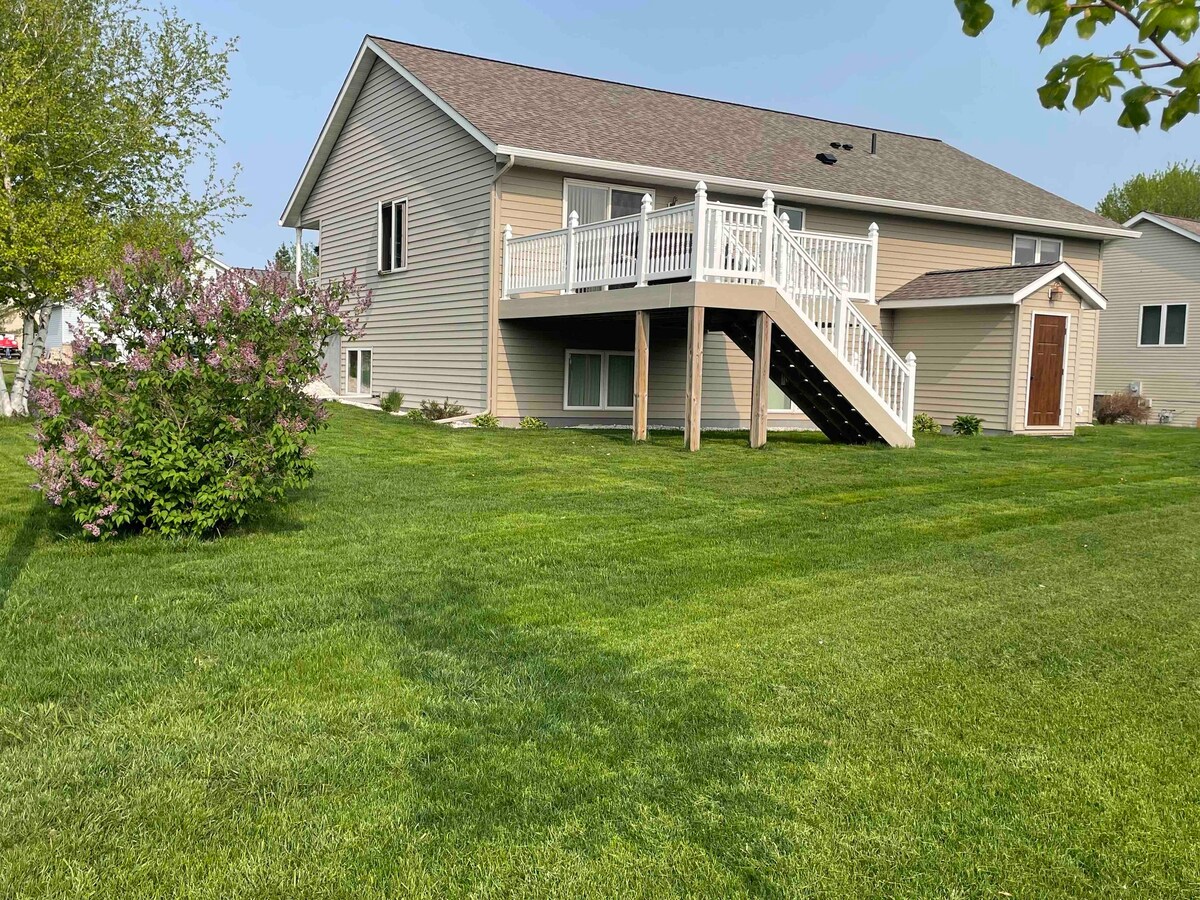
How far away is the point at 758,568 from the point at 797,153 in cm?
1522

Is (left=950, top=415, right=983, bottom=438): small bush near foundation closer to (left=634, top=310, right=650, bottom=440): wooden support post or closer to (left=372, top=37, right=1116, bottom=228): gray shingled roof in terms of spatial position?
(left=372, top=37, right=1116, bottom=228): gray shingled roof

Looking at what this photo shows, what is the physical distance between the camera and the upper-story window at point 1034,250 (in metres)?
21.1

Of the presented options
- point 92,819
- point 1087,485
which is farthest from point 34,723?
point 1087,485

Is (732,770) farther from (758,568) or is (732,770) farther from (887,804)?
(758,568)

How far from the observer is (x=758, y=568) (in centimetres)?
620

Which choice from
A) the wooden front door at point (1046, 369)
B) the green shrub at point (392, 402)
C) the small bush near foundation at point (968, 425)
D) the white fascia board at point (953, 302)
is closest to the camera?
the white fascia board at point (953, 302)

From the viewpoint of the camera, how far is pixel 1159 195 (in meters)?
48.6

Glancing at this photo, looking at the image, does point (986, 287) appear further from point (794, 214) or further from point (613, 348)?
point (613, 348)

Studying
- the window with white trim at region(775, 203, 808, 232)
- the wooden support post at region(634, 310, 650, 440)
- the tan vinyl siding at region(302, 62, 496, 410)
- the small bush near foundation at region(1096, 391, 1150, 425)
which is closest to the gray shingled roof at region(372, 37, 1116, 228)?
the window with white trim at region(775, 203, 808, 232)

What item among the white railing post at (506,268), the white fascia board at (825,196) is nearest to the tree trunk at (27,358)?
the white railing post at (506,268)

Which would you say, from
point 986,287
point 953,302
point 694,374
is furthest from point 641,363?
point 986,287

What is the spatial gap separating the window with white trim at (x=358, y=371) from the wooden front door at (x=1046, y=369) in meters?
12.9

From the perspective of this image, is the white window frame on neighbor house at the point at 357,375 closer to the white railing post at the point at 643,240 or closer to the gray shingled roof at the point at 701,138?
the gray shingled roof at the point at 701,138

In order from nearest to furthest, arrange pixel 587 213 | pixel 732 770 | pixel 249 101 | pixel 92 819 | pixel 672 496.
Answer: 1. pixel 92 819
2. pixel 732 770
3. pixel 672 496
4. pixel 587 213
5. pixel 249 101
